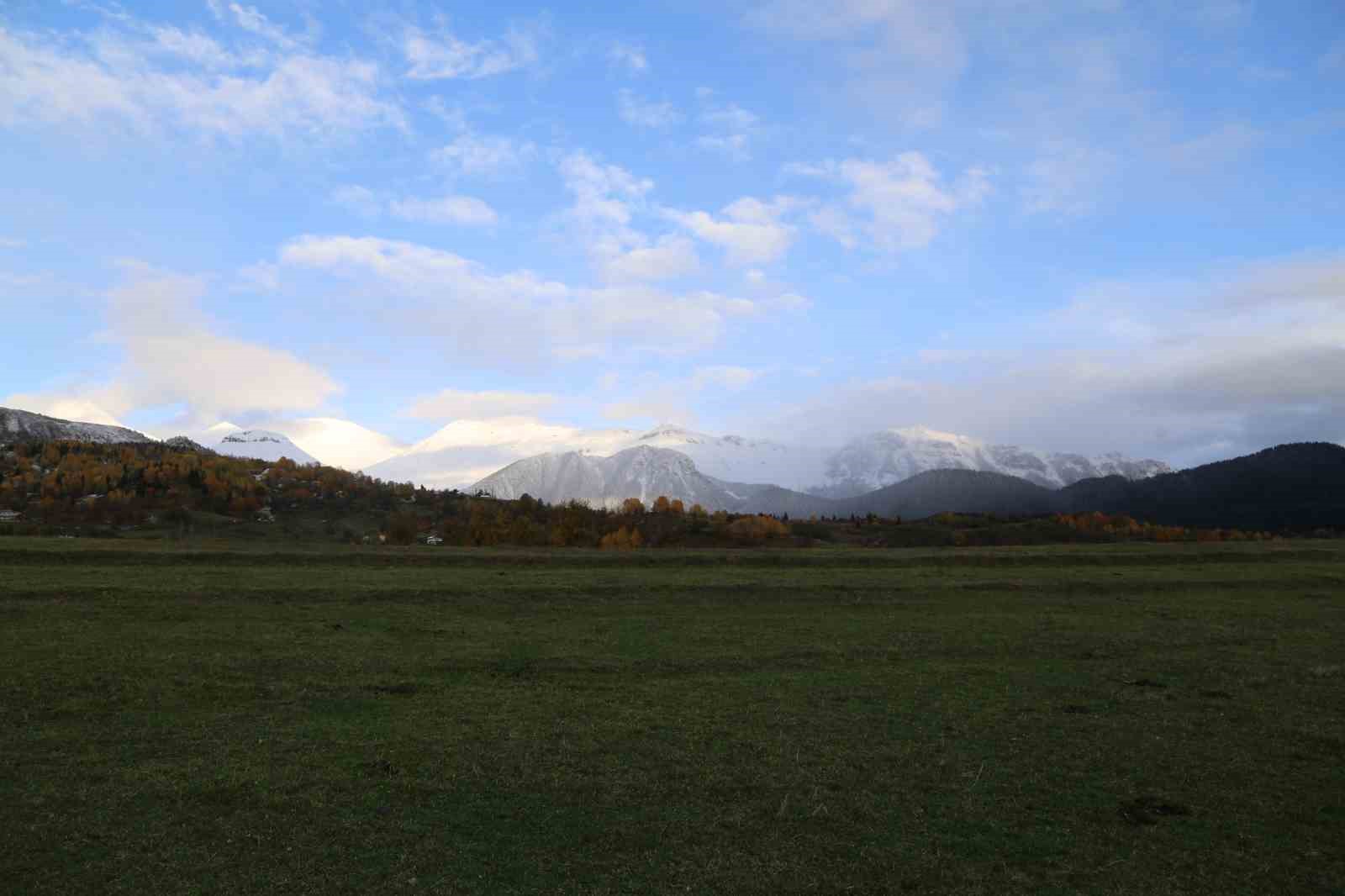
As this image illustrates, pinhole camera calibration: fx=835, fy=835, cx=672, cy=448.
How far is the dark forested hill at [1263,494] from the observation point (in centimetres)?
16362

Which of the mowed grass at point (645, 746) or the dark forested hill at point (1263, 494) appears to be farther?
the dark forested hill at point (1263, 494)

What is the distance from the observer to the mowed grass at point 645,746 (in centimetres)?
995

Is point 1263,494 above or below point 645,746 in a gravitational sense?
above

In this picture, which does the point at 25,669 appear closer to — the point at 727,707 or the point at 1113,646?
the point at 727,707

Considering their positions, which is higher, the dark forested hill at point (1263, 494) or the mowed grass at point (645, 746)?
the dark forested hill at point (1263, 494)

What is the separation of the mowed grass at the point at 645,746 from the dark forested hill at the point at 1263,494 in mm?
164605

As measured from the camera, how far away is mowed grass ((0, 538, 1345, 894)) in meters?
9.95

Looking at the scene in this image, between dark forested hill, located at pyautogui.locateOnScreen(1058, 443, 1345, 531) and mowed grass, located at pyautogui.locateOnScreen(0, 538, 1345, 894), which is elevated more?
dark forested hill, located at pyautogui.locateOnScreen(1058, 443, 1345, 531)

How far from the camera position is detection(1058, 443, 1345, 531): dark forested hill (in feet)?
537

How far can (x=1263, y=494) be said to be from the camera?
17988 centimetres

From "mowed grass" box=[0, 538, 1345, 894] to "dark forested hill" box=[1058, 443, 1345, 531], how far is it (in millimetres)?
164605

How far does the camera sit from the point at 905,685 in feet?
63.6

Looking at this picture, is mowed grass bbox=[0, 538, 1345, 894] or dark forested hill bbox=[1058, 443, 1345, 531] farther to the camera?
dark forested hill bbox=[1058, 443, 1345, 531]

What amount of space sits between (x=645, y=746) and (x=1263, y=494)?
209083 mm
